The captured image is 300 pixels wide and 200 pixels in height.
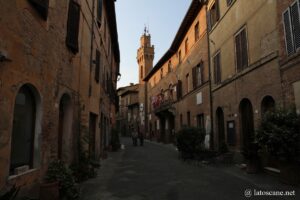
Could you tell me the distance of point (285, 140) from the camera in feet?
22.5

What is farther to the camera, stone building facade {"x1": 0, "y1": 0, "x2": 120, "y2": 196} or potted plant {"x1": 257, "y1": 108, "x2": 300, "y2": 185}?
potted plant {"x1": 257, "y1": 108, "x2": 300, "y2": 185}

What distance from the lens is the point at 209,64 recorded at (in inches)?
603

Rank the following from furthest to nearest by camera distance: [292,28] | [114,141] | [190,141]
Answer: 1. [114,141]
2. [190,141]
3. [292,28]

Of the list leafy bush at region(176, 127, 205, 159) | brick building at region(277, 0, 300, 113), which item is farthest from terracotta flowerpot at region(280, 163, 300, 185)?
leafy bush at region(176, 127, 205, 159)

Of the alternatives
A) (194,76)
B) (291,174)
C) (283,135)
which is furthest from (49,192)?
(194,76)

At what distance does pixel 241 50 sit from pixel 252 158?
4.79 metres

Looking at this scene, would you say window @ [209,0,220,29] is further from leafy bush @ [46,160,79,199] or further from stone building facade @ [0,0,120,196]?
leafy bush @ [46,160,79,199]

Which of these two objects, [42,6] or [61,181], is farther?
[61,181]

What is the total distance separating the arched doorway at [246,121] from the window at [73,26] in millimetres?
7436

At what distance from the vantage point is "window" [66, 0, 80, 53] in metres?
7.25

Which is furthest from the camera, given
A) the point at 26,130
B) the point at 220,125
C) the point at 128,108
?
the point at 128,108

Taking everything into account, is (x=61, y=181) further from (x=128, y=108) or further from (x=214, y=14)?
(x=128, y=108)

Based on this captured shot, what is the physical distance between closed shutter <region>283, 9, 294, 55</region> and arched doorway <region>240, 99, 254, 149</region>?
337cm

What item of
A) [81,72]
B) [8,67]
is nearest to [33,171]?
[8,67]
